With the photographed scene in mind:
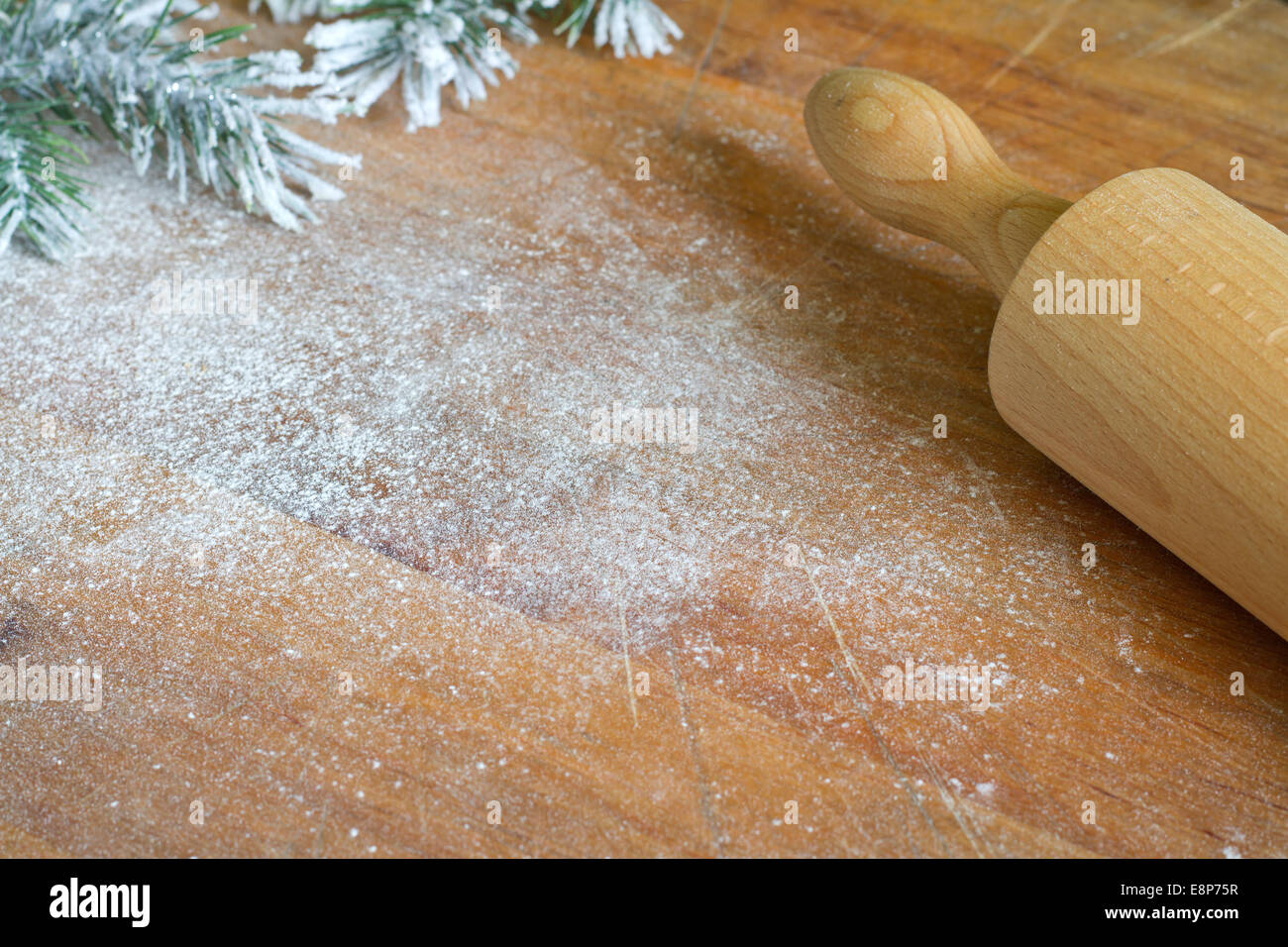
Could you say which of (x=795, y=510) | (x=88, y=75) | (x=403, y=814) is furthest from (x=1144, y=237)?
(x=88, y=75)

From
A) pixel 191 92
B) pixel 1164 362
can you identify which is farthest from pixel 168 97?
pixel 1164 362

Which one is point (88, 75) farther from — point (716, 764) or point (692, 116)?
point (716, 764)

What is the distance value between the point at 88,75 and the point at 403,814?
0.66m

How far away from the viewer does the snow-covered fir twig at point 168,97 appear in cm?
86

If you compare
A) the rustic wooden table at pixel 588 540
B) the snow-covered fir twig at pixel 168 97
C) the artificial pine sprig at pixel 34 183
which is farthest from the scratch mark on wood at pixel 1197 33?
the artificial pine sprig at pixel 34 183

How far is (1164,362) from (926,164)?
22 centimetres

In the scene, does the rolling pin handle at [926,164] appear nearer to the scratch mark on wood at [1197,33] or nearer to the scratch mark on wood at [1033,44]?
the scratch mark on wood at [1033,44]

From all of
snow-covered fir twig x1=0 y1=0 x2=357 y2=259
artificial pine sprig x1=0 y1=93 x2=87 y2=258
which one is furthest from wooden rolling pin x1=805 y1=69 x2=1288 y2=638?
artificial pine sprig x1=0 y1=93 x2=87 y2=258

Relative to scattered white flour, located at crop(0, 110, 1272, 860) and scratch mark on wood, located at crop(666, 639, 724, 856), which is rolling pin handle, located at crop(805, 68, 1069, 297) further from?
scratch mark on wood, located at crop(666, 639, 724, 856)

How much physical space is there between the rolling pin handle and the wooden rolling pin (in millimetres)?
17

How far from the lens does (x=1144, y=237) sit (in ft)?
2.08

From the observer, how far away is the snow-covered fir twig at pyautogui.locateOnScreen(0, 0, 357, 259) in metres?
0.86

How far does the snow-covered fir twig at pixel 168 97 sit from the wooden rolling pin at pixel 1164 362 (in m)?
0.55

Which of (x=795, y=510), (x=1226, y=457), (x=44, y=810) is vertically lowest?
(x=44, y=810)
